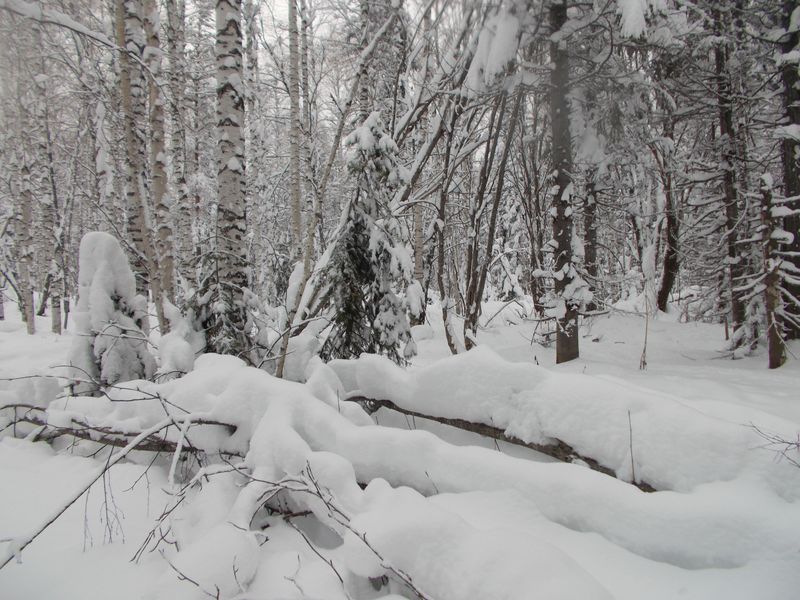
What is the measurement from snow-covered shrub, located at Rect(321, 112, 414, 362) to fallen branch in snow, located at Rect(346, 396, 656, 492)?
1792 millimetres

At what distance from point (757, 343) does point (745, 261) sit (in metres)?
1.87

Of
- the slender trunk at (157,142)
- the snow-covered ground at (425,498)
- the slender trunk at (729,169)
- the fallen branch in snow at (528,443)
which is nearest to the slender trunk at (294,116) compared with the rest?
the slender trunk at (157,142)

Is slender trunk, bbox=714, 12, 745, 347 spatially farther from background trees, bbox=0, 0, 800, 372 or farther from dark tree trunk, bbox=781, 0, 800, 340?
dark tree trunk, bbox=781, 0, 800, 340

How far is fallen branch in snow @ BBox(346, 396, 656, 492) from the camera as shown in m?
2.30

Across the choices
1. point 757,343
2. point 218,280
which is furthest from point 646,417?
point 757,343

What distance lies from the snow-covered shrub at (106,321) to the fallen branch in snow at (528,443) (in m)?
2.79

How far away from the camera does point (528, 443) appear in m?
2.56

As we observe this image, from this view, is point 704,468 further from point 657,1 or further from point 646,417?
point 657,1

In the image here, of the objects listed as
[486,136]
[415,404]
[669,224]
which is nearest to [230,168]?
[415,404]

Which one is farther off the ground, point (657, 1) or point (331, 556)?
point (657, 1)

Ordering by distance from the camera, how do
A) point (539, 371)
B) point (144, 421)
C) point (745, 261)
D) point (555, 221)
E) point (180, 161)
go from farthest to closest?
point (180, 161) → point (745, 261) → point (555, 221) → point (144, 421) → point (539, 371)

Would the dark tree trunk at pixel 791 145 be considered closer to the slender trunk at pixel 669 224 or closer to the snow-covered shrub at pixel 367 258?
the slender trunk at pixel 669 224

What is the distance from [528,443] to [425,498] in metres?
0.77

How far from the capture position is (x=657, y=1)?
517cm
